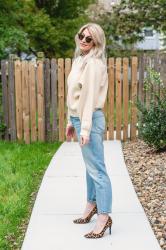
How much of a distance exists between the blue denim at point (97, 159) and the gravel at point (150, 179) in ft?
2.05

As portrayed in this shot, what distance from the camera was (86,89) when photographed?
495 centimetres

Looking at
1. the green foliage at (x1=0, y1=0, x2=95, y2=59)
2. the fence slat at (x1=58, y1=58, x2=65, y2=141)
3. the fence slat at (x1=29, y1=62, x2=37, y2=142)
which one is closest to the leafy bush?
the fence slat at (x1=58, y1=58, x2=65, y2=141)

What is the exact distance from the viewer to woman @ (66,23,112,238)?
4945 millimetres

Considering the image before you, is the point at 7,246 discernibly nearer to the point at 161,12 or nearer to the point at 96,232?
the point at 96,232

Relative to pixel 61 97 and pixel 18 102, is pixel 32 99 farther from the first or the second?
pixel 61 97

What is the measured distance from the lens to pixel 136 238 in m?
5.16

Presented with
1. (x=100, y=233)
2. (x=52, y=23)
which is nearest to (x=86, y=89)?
(x=100, y=233)

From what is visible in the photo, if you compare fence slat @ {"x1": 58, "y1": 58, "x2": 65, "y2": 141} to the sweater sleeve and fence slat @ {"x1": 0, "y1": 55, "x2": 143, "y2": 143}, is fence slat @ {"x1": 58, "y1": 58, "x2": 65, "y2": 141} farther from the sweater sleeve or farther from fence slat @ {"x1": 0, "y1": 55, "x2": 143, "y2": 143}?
the sweater sleeve

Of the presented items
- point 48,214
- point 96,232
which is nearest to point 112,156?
point 48,214

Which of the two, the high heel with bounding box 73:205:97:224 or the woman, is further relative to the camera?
the high heel with bounding box 73:205:97:224

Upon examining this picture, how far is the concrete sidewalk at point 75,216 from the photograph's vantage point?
16.6ft

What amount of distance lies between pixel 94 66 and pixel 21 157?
4310 millimetres

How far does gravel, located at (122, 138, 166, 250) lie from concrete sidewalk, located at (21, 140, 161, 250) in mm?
101

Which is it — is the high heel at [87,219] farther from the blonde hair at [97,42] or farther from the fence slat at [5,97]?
the fence slat at [5,97]
